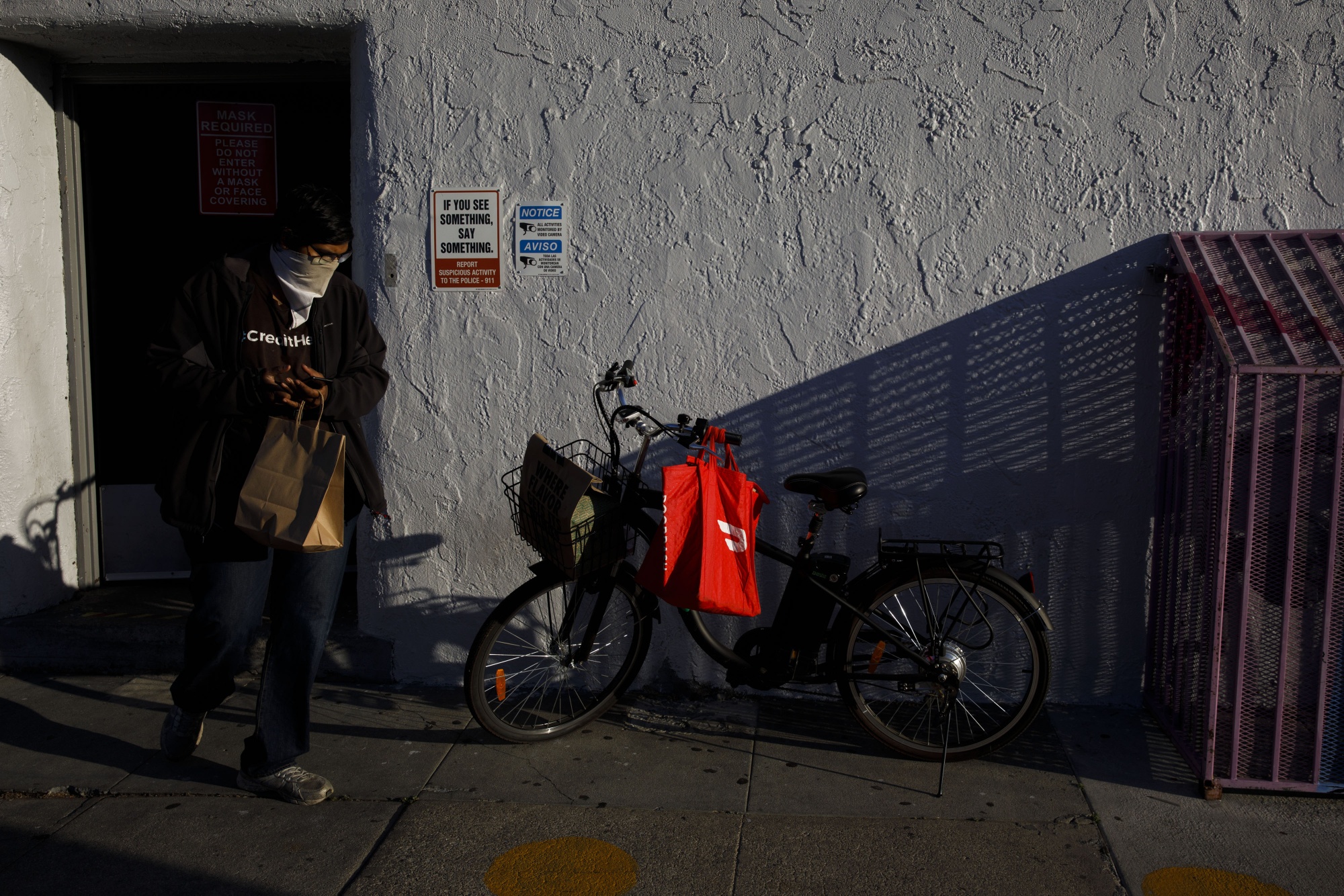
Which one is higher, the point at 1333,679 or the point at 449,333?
the point at 449,333

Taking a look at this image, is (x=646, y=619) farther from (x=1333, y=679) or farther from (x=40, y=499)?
(x=40, y=499)

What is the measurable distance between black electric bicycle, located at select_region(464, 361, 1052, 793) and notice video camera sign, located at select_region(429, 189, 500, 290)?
2.52ft

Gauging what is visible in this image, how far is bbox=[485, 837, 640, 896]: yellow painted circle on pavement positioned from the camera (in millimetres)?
2848

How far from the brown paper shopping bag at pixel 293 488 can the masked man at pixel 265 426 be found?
121 mm

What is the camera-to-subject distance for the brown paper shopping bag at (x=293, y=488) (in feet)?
Result: 9.84

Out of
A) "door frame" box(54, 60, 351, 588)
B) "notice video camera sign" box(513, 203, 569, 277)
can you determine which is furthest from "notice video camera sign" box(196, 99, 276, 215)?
"notice video camera sign" box(513, 203, 569, 277)

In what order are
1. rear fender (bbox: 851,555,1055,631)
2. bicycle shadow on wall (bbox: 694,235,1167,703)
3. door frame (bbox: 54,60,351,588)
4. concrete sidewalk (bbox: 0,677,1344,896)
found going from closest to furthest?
concrete sidewalk (bbox: 0,677,1344,896) → rear fender (bbox: 851,555,1055,631) → bicycle shadow on wall (bbox: 694,235,1167,703) → door frame (bbox: 54,60,351,588)

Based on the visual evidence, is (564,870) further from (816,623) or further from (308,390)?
(308,390)

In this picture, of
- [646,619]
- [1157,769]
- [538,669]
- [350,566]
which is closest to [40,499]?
[350,566]

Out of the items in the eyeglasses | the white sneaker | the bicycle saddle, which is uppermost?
the eyeglasses

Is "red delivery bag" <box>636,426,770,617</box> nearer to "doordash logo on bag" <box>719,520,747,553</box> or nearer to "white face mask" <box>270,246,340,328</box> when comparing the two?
"doordash logo on bag" <box>719,520,747,553</box>

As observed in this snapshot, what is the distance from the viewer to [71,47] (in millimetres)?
4348

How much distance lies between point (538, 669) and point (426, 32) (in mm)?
2651

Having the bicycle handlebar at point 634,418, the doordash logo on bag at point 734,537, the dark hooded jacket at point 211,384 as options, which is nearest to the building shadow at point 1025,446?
the bicycle handlebar at point 634,418
